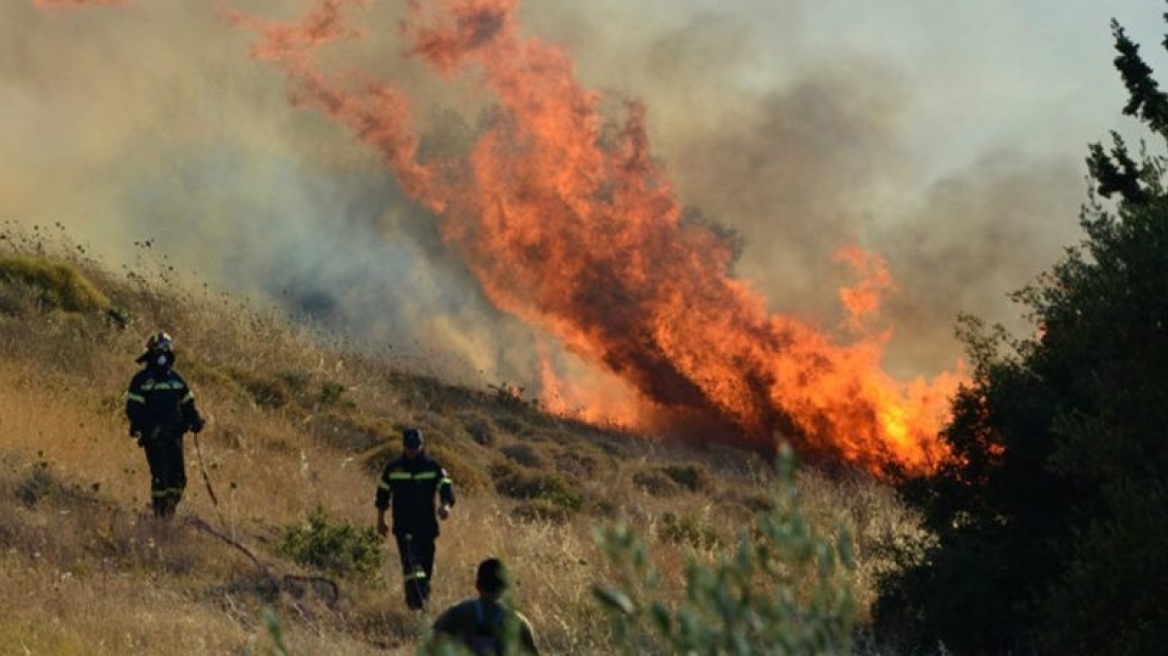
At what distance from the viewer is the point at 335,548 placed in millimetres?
17297

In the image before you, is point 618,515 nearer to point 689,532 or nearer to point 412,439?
point 689,532

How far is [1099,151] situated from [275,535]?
9.99 m

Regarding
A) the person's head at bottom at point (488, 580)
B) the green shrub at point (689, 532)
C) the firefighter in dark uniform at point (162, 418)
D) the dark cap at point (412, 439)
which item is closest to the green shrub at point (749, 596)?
the person's head at bottom at point (488, 580)

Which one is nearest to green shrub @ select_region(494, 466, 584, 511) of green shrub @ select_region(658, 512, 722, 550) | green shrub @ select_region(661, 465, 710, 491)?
green shrub @ select_region(658, 512, 722, 550)

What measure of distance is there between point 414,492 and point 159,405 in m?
3.59

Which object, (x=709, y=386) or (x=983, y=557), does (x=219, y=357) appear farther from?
(x=983, y=557)

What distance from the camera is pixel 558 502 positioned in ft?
82.2

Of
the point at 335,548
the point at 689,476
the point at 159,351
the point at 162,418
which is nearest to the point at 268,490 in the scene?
the point at 162,418

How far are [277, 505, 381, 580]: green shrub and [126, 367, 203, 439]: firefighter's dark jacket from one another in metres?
1.64

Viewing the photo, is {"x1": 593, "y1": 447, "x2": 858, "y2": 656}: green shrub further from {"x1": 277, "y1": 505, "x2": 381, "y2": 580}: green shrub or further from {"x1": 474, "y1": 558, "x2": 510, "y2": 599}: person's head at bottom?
{"x1": 277, "y1": 505, "x2": 381, "y2": 580}: green shrub

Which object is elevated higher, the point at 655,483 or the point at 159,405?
the point at 655,483

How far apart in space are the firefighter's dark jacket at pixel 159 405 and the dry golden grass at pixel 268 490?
0.88 metres

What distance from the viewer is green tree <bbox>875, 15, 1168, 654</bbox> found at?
433 inches

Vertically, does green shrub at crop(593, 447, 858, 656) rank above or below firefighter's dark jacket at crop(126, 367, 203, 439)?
below
